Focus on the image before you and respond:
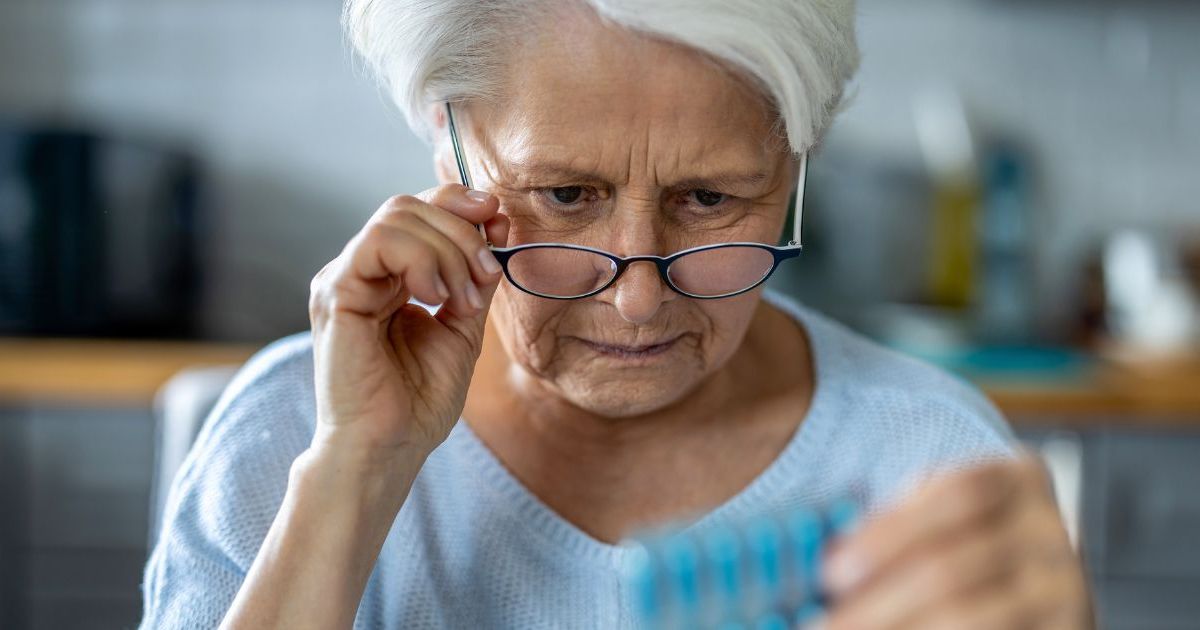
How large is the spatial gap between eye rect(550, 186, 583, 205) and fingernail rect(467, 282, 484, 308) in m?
0.10

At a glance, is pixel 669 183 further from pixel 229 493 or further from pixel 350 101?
pixel 350 101

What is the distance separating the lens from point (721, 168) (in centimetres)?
101

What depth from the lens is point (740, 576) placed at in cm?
73

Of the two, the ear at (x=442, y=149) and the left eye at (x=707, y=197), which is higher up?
the ear at (x=442, y=149)

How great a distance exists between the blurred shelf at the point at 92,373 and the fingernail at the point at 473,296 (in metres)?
1.43

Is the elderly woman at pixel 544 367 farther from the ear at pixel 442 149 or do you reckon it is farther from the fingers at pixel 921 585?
the fingers at pixel 921 585

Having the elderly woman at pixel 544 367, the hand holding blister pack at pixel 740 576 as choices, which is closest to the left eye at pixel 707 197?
the elderly woman at pixel 544 367

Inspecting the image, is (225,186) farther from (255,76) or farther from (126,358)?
(126,358)

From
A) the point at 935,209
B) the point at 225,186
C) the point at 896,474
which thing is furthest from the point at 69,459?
the point at 935,209

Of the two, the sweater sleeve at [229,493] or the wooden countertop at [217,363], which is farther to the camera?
the wooden countertop at [217,363]

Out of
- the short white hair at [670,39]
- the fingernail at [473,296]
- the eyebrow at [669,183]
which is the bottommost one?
the fingernail at [473,296]

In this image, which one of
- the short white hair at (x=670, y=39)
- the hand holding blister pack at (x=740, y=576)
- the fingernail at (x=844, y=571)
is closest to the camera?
the fingernail at (x=844, y=571)

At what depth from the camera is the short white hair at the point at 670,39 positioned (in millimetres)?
948

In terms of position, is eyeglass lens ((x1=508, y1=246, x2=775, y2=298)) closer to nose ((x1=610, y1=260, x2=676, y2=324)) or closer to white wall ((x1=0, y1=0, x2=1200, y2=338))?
nose ((x1=610, y1=260, x2=676, y2=324))
